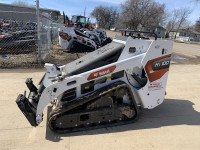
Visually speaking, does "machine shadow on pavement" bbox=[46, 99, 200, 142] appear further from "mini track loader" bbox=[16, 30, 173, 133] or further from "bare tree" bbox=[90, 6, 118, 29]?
"bare tree" bbox=[90, 6, 118, 29]

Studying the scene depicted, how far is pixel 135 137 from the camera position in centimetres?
296

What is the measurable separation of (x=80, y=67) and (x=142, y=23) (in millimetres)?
35586

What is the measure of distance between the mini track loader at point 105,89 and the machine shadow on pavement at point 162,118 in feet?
0.34

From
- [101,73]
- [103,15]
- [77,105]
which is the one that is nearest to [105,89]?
[101,73]

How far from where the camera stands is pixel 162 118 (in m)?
3.64

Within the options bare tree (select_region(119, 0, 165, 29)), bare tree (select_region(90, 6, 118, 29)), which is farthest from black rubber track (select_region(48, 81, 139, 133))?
bare tree (select_region(90, 6, 118, 29))

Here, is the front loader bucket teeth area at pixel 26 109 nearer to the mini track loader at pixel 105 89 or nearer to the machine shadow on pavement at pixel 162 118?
the mini track loader at pixel 105 89

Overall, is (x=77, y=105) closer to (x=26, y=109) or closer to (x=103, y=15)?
(x=26, y=109)

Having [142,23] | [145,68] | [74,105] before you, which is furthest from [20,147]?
[142,23]

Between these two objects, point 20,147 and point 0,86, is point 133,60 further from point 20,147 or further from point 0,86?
point 0,86

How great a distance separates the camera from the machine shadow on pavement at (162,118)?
9.92 feet

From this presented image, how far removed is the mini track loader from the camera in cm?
285

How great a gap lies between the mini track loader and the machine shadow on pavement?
105 mm

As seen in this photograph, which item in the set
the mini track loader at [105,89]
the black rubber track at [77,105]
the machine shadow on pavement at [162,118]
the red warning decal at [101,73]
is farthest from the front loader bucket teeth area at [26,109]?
the red warning decal at [101,73]
